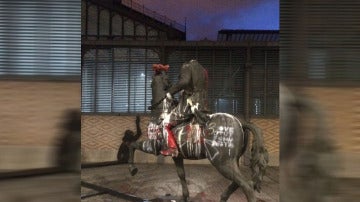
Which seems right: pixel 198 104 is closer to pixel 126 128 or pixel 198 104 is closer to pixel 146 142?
pixel 146 142

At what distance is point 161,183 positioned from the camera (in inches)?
483

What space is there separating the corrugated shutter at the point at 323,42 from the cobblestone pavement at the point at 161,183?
6.33m

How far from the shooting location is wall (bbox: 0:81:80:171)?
3.36 m

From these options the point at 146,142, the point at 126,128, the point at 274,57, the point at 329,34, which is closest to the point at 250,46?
the point at 274,57

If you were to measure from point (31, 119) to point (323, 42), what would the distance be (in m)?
1.90

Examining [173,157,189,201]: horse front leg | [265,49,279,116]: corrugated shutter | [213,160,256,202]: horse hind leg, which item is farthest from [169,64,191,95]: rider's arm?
[265,49,279,116]: corrugated shutter

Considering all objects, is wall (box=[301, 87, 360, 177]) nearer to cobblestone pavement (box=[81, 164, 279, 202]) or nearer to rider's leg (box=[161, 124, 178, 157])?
rider's leg (box=[161, 124, 178, 157])

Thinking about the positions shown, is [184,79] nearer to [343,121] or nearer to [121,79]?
[343,121]

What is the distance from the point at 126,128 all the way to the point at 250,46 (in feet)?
15.9

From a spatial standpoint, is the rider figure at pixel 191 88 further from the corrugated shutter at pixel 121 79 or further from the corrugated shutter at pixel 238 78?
the corrugated shutter at pixel 121 79

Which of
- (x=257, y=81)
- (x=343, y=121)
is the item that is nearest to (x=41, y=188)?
(x=343, y=121)

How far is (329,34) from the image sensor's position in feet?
10.7

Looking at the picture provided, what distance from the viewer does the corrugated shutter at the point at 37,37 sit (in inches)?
137

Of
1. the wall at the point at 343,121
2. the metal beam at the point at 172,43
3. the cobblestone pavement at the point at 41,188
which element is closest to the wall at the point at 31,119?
the cobblestone pavement at the point at 41,188
